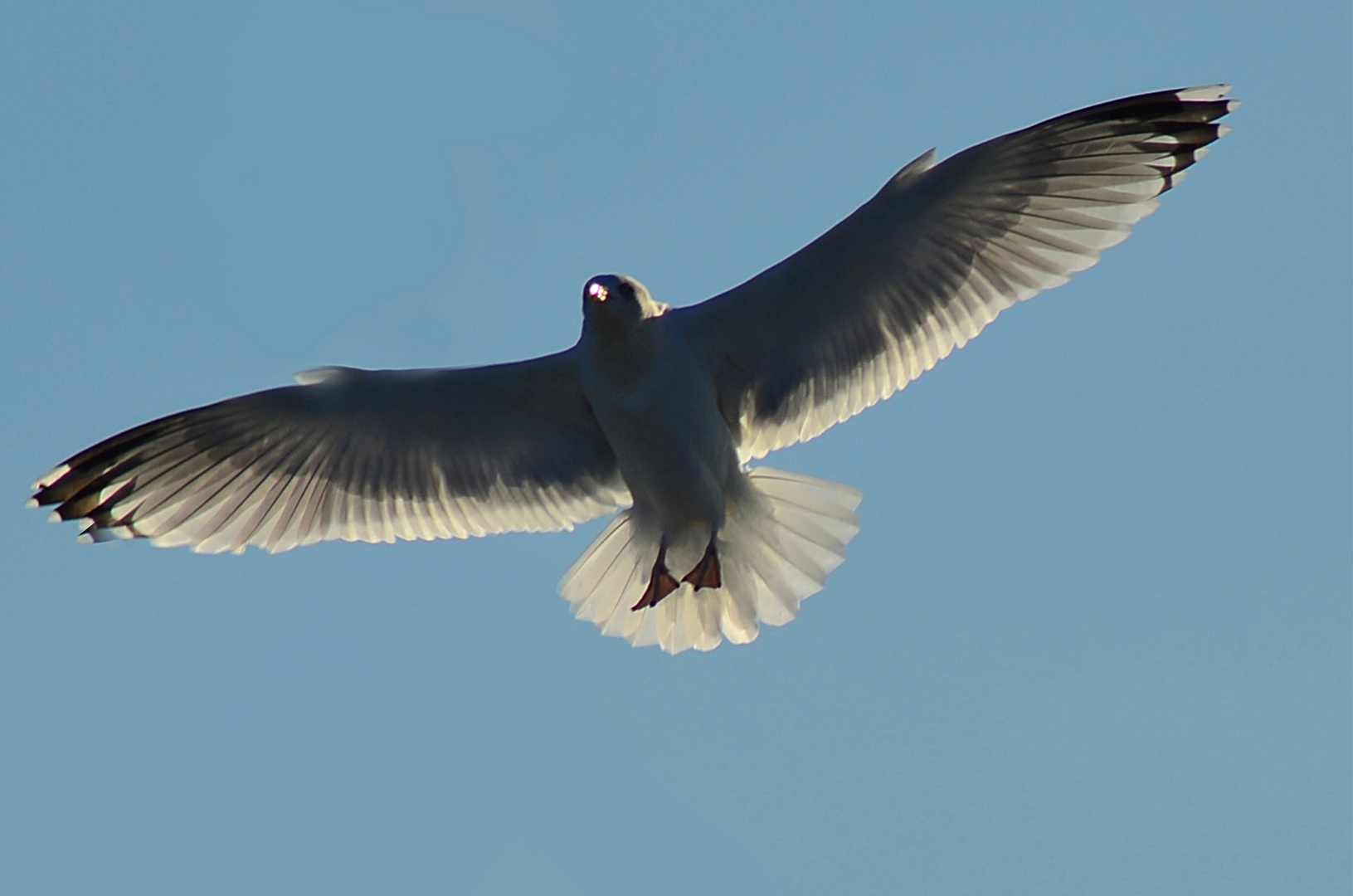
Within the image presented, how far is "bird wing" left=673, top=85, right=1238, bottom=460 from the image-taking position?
7434mm

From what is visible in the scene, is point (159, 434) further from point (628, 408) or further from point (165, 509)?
point (628, 408)

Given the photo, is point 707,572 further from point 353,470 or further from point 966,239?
point 966,239

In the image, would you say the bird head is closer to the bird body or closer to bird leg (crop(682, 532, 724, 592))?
the bird body

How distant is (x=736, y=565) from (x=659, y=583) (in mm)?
330

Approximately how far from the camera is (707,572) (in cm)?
784

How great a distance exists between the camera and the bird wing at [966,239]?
7.43 m

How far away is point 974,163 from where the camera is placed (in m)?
7.38

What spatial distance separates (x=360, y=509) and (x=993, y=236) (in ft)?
9.59

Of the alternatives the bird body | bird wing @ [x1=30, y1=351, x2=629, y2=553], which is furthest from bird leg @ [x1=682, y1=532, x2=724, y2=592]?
bird wing @ [x1=30, y1=351, x2=629, y2=553]

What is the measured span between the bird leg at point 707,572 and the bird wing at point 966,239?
2.38ft

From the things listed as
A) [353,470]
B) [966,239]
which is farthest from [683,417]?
[353,470]

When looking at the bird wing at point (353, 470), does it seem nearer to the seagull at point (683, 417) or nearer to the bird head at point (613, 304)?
the seagull at point (683, 417)

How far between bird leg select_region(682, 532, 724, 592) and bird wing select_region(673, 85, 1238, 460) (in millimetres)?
725

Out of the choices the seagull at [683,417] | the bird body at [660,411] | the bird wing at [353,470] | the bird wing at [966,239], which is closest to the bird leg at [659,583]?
the seagull at [683,417]
